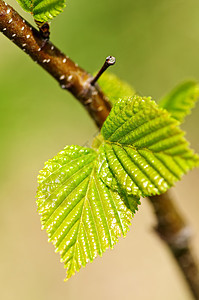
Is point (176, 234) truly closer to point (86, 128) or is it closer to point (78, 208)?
point (78, 208)

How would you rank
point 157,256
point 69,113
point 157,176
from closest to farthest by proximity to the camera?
point 157,176
point 157,256
point 69,113

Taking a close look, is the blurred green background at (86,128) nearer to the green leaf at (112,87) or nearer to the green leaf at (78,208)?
the green leaf at (112,87)

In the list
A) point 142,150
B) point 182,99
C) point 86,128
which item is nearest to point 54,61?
point 142,150

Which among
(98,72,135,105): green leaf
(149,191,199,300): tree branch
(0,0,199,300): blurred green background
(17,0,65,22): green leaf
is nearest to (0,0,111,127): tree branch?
(17,0,65,22): green leaf

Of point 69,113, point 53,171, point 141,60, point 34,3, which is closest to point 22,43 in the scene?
point 34,3

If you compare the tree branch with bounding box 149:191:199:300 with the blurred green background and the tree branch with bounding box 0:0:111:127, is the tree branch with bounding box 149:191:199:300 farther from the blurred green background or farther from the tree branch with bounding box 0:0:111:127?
the blurred green background

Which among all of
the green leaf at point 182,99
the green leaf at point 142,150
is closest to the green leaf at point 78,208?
the green leaf at point 142,150

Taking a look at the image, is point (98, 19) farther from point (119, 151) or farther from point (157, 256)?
point (119, 151)
